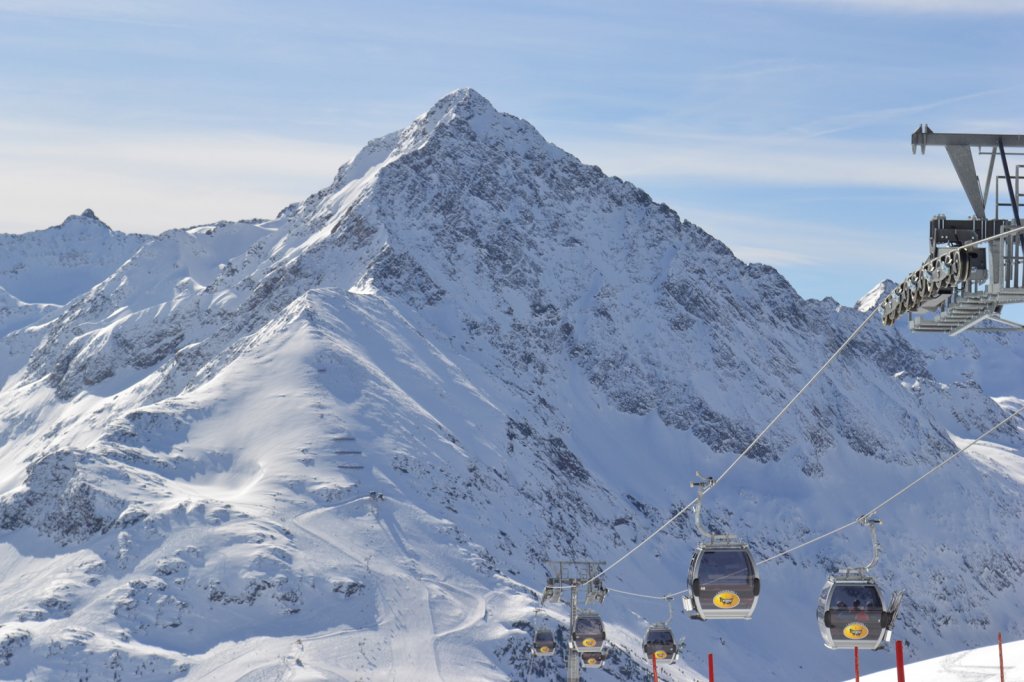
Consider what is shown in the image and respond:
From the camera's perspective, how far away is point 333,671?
117938mm

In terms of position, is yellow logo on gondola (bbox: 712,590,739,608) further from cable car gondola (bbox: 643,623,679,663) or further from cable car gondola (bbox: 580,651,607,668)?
cable car gondola (bbox: 580,651,607,668)

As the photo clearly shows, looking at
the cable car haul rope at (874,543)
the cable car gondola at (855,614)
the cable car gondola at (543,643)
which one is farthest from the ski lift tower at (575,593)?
the cable car gondola at (855,614)

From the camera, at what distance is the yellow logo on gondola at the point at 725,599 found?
113 feet

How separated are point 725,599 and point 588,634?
22.0 metres

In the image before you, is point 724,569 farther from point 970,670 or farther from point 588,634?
point 970,670

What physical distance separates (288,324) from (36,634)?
204 ft

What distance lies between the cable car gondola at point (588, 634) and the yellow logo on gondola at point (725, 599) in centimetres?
2142

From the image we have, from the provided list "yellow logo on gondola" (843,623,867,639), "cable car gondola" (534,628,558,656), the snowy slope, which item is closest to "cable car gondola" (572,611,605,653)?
"cable car gondola" (534,628,558,656)

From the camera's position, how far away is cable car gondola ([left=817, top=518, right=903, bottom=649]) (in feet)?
114

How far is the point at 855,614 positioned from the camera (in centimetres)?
3478

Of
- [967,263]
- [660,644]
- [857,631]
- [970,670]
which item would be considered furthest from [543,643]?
[967,263]

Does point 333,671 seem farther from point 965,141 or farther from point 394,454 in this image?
point 965,141

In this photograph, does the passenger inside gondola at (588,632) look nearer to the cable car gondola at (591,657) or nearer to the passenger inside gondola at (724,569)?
the cable car gondola at (591,657)

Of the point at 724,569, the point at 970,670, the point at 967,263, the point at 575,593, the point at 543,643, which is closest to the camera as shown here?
the point at 967,263
